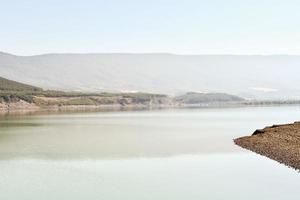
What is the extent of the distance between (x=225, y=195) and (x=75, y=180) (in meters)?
8.56

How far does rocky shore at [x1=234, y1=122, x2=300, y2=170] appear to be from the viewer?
120 feet

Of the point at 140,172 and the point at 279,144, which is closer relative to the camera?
the point at 140,172

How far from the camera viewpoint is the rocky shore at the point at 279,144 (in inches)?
1443

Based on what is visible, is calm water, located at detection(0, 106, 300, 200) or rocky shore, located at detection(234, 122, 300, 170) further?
rocky shore, located at detection(234, 122, 300, 170)

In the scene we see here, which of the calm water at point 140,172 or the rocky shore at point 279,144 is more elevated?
the rocky shore at point 279,144

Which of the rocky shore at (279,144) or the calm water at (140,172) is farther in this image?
the rocky shore at (279,144)

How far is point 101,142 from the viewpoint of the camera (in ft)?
175

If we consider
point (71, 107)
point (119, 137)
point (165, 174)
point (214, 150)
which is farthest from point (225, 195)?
point (71, 107)

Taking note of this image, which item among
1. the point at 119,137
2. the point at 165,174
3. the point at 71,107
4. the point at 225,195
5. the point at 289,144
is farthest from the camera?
the point at 71,107

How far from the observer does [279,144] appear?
146 ft

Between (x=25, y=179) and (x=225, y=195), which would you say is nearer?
(x=225, y=195)

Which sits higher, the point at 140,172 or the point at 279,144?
the point at 279,144

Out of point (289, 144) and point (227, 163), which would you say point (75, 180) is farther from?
point (289, 144)

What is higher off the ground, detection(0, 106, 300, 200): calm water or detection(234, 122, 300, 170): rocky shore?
detection(234, 122, 300, 170): rocky shore
